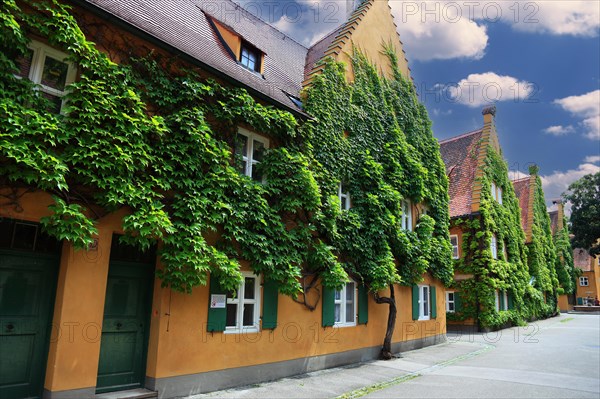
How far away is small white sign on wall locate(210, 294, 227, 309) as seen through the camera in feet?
27.2

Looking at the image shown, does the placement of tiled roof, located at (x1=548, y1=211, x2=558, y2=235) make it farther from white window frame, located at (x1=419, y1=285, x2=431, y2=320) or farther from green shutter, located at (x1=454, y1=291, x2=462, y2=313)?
white window frame, located at (x1=419, y1=285, x2=431, y2=320)

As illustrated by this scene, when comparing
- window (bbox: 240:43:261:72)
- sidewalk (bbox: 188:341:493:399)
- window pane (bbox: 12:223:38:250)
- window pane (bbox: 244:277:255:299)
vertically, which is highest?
window (bbox: 240:43:261:72)

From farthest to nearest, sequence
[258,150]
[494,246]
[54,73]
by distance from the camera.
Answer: [494,246]
[258,150]
[54,73]

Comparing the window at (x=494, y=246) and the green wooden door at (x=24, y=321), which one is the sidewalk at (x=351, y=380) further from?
the window at (x=494, y=246)

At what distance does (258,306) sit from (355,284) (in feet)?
13.5

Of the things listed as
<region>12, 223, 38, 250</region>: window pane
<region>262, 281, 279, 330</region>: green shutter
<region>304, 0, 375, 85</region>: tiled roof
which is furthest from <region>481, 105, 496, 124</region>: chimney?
<region>12, 223, 38, 250</region>: window pane

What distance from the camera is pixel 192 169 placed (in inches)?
308

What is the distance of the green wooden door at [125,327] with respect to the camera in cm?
721

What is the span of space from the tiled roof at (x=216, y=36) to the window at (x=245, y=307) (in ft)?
15.0

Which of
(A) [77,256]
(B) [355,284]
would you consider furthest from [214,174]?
(B) [355,284]

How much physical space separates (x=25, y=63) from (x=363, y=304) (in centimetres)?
1042

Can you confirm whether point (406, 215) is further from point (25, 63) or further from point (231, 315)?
point (25, 63)

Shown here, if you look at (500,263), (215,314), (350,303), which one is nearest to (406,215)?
(350,303)

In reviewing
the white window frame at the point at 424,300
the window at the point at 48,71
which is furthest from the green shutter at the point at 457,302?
the window at the point at 48,71
